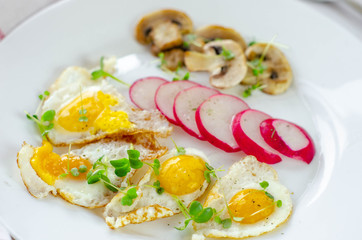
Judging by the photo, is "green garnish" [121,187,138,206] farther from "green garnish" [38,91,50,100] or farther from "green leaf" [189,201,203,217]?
"green garnish" [38,91,50,100]

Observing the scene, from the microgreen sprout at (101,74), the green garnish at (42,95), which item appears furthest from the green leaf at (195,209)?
the green garnish at (42,95)

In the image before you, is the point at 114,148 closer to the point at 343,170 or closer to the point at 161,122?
the point at 161,122

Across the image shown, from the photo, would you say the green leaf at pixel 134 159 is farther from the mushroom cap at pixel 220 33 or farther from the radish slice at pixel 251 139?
the mushroom cap at pixel 220 33

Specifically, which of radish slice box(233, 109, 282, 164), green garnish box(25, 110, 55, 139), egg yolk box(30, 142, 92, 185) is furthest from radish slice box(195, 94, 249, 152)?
green garnish box(25, 110, 55, 139)

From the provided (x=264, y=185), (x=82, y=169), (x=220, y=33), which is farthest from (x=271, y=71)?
(x=82, y=169)

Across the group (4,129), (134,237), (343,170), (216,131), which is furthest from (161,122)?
(343,170)

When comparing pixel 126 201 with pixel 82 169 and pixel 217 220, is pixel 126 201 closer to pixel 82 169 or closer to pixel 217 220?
pixel 82 169
